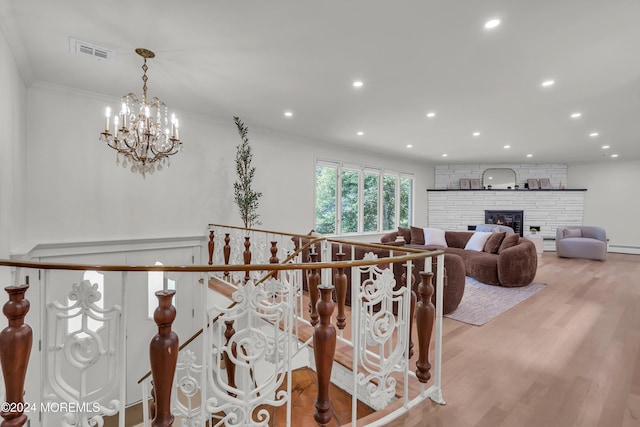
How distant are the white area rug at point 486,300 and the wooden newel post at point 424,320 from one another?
1845 mm

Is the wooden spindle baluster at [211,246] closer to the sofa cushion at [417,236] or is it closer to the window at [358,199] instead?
the window at [358,199]

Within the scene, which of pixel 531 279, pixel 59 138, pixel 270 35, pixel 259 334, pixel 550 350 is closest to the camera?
pixel 259 334

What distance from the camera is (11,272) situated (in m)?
2.65

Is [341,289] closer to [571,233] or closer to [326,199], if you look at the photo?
[326,199]

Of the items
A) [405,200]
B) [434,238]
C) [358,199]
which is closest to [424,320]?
[434,238]

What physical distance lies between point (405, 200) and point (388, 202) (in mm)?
927

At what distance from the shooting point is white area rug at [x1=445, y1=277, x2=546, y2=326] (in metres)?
3.67

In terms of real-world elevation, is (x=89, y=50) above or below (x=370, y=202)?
above

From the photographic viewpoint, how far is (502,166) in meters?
9.84

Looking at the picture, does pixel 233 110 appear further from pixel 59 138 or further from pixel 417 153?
pixel 417 153

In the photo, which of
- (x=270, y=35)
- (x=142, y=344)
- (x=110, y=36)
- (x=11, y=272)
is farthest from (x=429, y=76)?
(x=142, y=344)

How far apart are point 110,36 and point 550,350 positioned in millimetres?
4788

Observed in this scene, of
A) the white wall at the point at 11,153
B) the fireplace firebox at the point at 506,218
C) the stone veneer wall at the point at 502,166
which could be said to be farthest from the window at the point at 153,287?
the fireplace firebox at the point at 506,218

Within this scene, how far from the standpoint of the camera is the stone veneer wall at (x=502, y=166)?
9.56 meters
